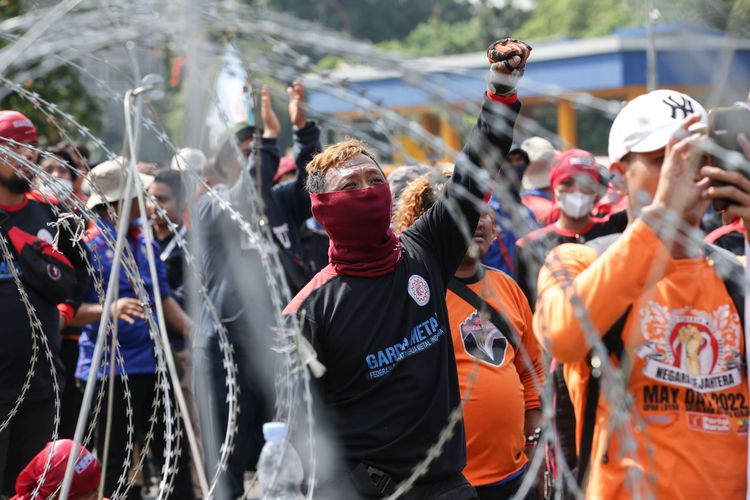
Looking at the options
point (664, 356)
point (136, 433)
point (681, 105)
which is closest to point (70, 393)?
point (136, 433)

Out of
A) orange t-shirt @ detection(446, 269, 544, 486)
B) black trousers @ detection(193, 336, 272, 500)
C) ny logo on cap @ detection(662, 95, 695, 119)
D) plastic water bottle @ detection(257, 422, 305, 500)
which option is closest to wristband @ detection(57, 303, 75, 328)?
black trousers @ detection(193, 336, 272, 500)

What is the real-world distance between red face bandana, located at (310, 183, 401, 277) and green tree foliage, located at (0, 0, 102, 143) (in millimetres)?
8928

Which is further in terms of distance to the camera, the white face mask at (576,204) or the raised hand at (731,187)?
the white face mask at (576,204)

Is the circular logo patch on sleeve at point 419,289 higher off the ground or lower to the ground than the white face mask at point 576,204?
higher

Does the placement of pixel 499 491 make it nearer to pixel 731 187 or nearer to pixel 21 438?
pixel 731 187

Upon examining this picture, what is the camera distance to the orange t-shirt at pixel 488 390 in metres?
3.95

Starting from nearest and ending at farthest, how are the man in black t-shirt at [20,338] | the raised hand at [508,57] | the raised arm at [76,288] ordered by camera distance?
the raised hand at [508,57] → the man in black t-shirt at [20,338] → the raised arm at [76,288]

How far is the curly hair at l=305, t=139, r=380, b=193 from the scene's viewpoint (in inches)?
137

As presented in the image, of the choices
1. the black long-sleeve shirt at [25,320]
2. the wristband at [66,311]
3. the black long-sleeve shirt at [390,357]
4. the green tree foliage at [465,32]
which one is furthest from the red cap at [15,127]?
the green tree foliage at [465,32]

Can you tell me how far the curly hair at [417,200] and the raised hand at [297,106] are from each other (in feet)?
3.25

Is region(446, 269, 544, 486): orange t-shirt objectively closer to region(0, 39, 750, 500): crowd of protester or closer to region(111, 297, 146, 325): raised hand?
region(0, 39, 750, 500): crowd of protester

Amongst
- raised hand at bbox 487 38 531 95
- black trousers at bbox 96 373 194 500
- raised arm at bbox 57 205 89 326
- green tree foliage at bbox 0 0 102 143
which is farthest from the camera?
green tree foliage at bbox 0 0 102 143

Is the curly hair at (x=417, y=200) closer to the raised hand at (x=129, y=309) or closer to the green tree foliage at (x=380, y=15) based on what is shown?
the raised hand at (x=129, y=309)

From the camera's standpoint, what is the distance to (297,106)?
541cm
